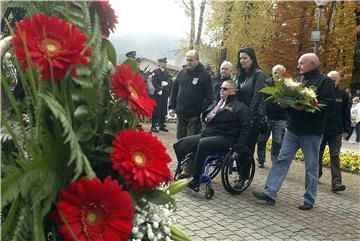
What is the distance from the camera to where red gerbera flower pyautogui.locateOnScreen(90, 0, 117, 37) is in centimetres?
135

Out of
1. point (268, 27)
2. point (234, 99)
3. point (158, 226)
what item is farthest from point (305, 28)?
point (158, 226)

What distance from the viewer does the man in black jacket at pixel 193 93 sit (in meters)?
6.96

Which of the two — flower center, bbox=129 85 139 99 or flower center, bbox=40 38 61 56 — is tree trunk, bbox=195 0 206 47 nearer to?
flower center, bbox=129 85 139 99

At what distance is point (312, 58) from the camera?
5.55m

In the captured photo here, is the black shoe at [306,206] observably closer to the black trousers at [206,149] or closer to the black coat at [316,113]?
the black coat at [316,113]

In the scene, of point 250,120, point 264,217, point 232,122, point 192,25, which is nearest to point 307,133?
point 250,120

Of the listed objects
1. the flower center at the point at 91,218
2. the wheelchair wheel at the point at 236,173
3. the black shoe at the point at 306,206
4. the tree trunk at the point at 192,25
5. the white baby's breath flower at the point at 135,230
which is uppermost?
the tree trunk at the point at 192,25

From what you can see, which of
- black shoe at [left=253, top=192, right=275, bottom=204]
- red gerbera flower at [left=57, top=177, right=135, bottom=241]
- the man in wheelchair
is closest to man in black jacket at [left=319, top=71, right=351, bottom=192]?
black shoe at [left=253, top=192, right=275, bottom=204]

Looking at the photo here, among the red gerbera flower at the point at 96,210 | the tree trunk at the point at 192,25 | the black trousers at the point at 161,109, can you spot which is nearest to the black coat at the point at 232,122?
the red gerbera flower at the point at 96,210

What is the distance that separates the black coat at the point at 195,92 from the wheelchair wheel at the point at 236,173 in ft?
3.76

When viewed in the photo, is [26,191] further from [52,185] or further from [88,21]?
[88,21]

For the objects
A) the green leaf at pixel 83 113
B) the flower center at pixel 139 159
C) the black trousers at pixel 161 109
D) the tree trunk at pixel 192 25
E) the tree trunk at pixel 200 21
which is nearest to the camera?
the green leaf at pixel 83 113

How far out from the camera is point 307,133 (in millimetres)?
5531

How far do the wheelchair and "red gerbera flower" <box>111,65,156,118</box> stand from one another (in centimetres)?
436
